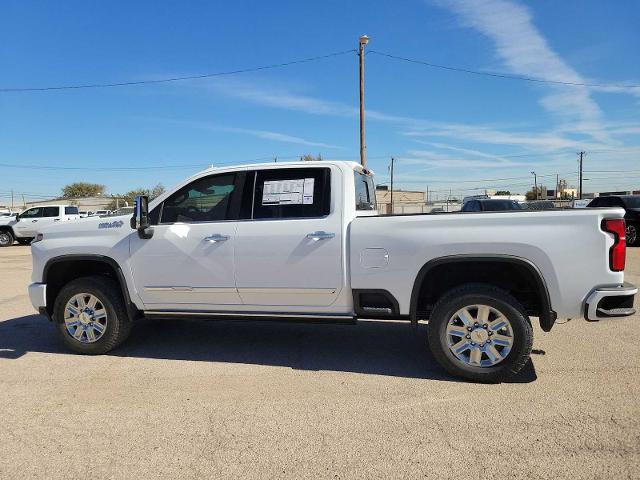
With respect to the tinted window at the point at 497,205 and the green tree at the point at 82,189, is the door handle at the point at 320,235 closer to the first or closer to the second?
the tinted window at the point at 497,205

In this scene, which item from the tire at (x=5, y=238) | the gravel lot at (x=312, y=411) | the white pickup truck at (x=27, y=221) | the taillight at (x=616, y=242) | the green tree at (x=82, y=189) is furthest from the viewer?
the green tree at (x=82, y=189)

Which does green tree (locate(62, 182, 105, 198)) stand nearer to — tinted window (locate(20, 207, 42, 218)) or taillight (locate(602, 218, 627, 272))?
tinted window (locate(20, 207, 42, 218))

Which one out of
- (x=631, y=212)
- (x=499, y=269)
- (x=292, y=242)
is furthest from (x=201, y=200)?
(x=631, y=212)

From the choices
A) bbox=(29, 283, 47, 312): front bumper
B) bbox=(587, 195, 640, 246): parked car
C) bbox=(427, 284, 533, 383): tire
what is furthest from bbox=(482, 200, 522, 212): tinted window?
bbox=(29, 283, 47, 312): front bumper

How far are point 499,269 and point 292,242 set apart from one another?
1.84m

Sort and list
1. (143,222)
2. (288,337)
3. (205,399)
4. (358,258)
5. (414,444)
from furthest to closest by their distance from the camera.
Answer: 1. (288,337)
2. (143,222)
3. (358,258)
4. (205,399)
5. (414,444)

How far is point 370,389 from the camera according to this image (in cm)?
403

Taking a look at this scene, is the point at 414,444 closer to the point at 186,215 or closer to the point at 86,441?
the point at 86,441

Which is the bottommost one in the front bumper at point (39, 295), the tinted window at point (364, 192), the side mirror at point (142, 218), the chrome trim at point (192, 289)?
the front bumper at point (39, 295)

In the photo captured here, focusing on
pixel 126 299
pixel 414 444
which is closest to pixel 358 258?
pixel 414 444

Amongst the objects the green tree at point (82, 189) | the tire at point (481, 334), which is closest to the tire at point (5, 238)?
the tire at point (481, 334)

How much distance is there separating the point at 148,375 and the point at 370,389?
6.65 feet

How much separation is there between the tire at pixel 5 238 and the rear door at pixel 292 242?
2142 centimetres

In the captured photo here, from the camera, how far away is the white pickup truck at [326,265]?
3.92m
